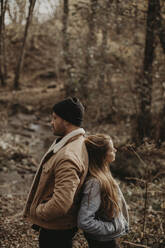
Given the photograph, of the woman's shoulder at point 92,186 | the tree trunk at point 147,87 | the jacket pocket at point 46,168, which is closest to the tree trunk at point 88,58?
the tree trunk at point 147,87

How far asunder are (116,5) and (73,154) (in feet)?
21.5

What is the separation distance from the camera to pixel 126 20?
8672mm

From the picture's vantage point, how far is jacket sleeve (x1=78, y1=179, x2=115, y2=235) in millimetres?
2387

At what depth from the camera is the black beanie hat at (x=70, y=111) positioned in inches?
99.6

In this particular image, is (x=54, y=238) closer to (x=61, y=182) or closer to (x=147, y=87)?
(x=61, y=182)

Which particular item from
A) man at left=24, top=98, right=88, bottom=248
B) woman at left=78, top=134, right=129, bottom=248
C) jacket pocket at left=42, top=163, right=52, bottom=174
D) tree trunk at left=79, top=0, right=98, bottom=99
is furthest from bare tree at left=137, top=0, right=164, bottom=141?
jacket pocket at left=42, top=163, right=52, bottom=174

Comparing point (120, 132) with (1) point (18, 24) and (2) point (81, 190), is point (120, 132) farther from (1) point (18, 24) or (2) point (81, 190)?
(1) point (18, 24)

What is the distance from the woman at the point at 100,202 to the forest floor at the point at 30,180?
3.83ft

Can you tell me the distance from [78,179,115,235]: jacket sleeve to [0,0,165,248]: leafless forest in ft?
5.74

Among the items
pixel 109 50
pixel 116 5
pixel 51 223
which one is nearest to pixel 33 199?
pixel 51 223

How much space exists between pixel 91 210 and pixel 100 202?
0.38 ft

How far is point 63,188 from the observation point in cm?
223

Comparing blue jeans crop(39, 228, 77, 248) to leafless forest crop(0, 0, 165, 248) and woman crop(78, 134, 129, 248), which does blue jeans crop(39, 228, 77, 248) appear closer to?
woman crop(78, 134, 129, 248)

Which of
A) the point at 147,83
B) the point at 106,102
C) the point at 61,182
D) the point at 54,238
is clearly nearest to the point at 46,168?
the point at 61,182
